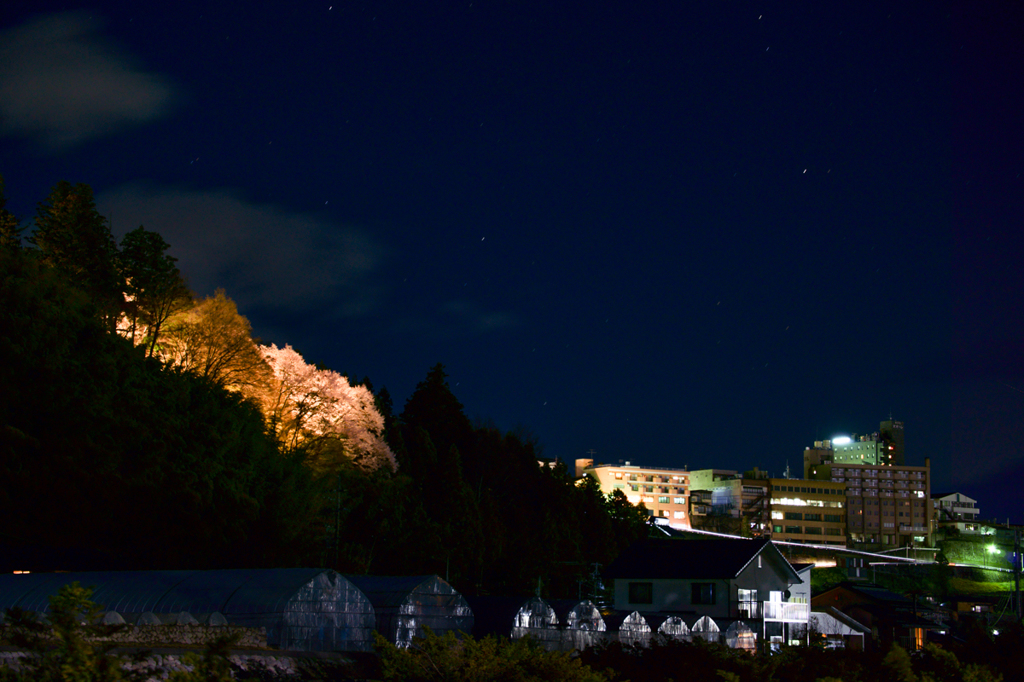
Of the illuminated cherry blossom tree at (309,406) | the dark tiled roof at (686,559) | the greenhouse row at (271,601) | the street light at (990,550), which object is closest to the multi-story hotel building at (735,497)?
the street light at (990,550)

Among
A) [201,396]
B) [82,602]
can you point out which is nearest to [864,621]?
[201,396]

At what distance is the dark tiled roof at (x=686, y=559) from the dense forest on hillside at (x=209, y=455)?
1136 cm

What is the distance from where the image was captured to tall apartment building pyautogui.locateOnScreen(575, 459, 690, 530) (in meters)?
182

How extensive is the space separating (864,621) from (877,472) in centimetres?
12881

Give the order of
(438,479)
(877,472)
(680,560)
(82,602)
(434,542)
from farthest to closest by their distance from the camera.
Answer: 1. (877,472)
2. (438,479)
3. (434,542)
4. (680,560)
5. (82,602)

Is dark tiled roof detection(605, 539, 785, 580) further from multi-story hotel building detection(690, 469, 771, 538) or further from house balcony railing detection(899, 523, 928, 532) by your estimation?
house balcony railing detection(899, 523, 928, 532)

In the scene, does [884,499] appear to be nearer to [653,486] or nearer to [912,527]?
[912,527]

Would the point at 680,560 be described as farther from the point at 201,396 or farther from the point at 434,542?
the point at 201,396

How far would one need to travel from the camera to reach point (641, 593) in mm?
50406

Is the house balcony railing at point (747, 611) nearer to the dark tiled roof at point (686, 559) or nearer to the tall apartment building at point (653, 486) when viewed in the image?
the dark tiled roof at point (686, 559)

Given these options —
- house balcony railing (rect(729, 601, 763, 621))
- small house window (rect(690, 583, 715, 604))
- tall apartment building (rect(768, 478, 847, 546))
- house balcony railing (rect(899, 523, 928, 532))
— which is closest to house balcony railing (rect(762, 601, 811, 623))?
house balcony railing (rect(729, 601, 763, 621))

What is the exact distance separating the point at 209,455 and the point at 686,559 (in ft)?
88.9

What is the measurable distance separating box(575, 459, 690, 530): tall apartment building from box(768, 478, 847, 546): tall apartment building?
19.0m

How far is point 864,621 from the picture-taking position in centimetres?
5862
